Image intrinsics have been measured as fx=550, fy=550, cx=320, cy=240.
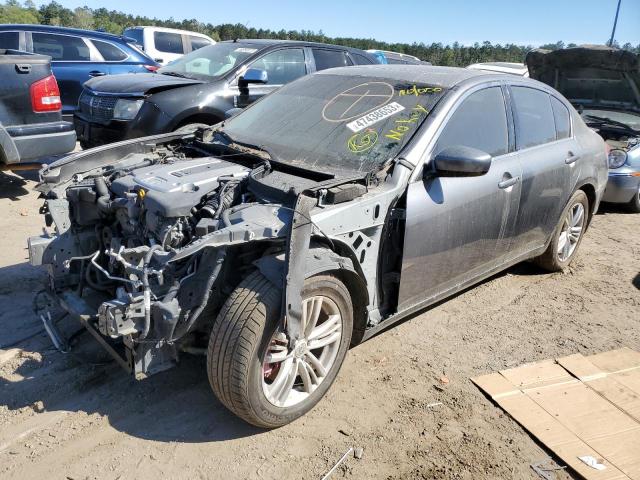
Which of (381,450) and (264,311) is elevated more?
(264,311)

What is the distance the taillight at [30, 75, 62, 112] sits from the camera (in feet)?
20.3

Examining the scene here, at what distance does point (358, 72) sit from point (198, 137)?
1.33 m

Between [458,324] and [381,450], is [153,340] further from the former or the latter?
[458,324]

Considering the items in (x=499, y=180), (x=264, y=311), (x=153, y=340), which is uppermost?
(x=499, y=180)

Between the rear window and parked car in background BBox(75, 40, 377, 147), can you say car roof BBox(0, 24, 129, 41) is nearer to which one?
parked car in background BBox(75, 40, 377, 147)

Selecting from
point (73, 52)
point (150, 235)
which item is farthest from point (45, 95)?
point (150, 235)

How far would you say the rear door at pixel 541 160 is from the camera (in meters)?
4.12

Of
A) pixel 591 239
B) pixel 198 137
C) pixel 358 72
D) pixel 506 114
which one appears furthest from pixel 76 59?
pixel 591 239

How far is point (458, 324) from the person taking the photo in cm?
414

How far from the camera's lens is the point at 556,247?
16.2ft

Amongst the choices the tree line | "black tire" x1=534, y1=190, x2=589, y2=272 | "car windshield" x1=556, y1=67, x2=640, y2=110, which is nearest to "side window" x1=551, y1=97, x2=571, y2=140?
"black tire" x1=534, y1=190, x2=589, y2=272

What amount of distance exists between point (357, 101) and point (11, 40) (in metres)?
6.99

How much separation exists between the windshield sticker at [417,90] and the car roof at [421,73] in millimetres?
78

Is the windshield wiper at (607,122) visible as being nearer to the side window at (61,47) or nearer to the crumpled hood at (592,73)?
the crumpled hood at (592,73)
